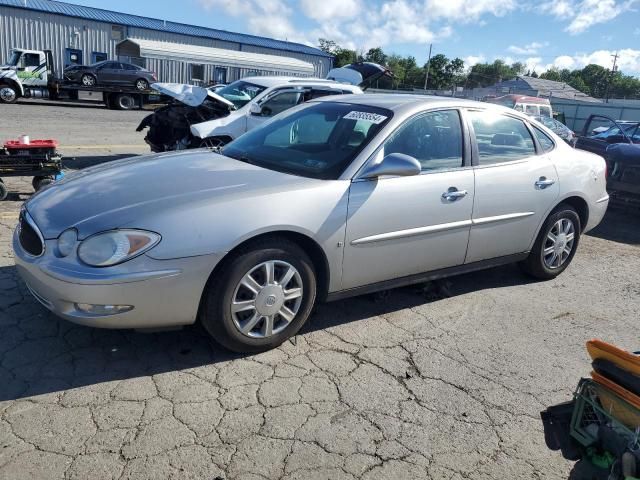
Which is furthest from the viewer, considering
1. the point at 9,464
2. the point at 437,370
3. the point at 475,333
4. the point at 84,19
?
the point at 84,19

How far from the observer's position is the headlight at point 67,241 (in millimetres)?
3018

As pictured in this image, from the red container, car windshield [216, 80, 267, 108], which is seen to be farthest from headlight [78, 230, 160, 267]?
car windshield [216, 80, 267, 108]

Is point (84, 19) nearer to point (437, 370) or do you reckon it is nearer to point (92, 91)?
point (92, 91)

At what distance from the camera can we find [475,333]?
4.07 m

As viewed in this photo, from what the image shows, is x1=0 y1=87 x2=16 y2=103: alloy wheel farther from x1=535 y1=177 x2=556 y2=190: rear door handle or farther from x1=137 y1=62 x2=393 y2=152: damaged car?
x1=535 y1=177 x2=556 y2=190: rear door handle

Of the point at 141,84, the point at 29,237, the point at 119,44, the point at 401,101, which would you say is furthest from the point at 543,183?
the point at 119,44

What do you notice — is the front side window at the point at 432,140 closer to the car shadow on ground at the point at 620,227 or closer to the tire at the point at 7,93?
the car shadow on ground at the point at 620,227

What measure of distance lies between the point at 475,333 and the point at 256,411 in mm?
1895

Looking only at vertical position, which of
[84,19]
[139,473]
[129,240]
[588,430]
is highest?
[84,19]

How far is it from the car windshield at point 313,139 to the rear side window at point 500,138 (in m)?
0.91

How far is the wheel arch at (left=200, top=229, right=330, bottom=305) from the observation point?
320cm

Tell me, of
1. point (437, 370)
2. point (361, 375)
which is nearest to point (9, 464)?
point (361, 375)

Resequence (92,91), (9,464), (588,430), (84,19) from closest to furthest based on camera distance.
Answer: (588,430) → (9,464) → (92,91) → (84,19)

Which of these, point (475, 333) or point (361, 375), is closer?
point (361, 375)
